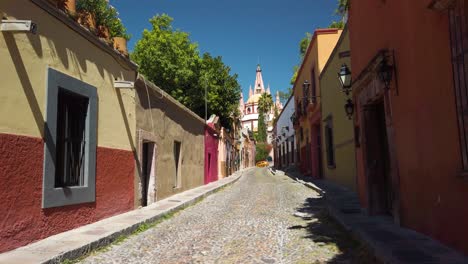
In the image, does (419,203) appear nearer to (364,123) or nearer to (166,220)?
(364,123)

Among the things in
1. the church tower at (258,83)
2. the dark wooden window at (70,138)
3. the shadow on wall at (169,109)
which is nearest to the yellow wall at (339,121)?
the shadow on wall at (169,109)

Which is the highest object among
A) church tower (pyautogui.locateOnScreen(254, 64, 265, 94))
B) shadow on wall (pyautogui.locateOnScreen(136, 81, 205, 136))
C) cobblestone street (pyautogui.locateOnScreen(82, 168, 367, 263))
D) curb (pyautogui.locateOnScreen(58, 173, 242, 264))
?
church tower (pyautogui.locateOnScreen(254, 64, 265, 94))

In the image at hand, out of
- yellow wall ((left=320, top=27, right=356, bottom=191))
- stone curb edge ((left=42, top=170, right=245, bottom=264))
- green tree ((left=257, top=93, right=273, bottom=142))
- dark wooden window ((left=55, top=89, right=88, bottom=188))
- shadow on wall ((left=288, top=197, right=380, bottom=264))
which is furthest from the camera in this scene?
green tree ((left=257, top=93, right=273, bottom=142))

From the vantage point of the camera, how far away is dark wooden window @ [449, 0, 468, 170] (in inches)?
162

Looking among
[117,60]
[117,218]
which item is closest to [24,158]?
[117,218]

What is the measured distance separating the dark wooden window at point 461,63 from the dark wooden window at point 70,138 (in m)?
5.73

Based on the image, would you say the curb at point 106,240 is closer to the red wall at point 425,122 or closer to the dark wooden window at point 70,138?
the dark wooden window at point 70,138

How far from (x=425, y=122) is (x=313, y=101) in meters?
15.6

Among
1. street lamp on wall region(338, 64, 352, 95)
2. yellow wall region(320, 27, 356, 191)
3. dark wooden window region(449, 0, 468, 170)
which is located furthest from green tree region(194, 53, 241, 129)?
dark wooden window region(449, 0, 468, 170)

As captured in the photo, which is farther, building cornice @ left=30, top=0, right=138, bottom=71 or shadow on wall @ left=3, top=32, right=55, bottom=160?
→ building cornice @ left=30, top=0, right=138, bottom=71

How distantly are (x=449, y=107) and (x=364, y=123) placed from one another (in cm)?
345

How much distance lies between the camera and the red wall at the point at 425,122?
4.46 m

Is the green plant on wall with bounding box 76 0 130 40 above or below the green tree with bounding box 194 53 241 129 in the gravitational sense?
above

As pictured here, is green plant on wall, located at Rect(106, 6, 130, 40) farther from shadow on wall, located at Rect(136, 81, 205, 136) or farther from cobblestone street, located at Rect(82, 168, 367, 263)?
cobblestone street, located at Rect(82, 168, 367, 263)
